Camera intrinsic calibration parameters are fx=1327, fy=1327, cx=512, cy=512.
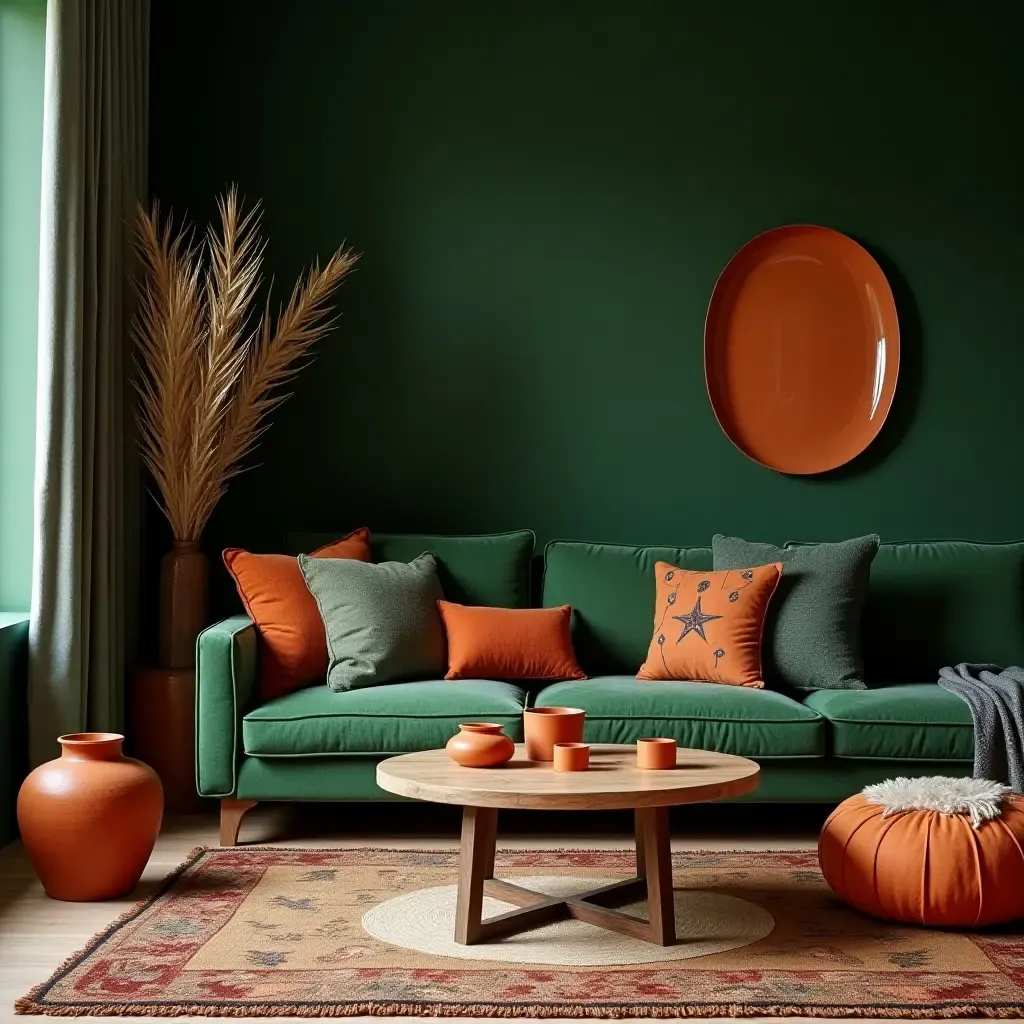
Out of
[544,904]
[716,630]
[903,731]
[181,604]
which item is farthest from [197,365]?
[903,731]

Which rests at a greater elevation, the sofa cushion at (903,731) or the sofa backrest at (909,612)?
the sofa backrest at (909,612)

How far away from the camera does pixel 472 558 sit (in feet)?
15.0

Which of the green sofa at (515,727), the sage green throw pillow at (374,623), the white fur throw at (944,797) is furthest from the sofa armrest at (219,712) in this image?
the white fur throw at (944,797)

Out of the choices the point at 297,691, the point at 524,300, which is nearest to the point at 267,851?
the point at 297,691

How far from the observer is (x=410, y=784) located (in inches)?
111

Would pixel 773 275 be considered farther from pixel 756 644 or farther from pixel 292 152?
pixel 292 152

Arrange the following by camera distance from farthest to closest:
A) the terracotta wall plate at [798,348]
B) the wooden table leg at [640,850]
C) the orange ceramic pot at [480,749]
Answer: the terracotta wall plate at [798,348], the wooden table leg at [640,850], the orange ceramic pot at [480,749]

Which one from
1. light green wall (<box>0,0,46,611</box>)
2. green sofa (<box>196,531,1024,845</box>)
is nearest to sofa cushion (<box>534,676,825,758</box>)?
green sofa (<box>196,531,1024,845</box>)

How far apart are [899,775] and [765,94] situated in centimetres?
258

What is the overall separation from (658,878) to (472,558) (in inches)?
73.5

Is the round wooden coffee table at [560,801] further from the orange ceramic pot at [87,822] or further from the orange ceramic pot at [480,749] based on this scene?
the orange ceramic pot at [87,822]

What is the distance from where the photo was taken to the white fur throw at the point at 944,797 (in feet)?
10.0

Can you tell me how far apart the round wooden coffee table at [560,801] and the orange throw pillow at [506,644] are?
1.08m

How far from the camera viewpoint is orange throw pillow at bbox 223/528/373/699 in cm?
409
